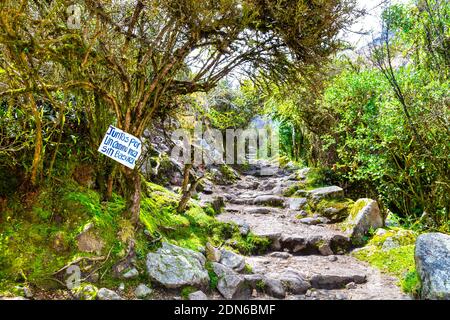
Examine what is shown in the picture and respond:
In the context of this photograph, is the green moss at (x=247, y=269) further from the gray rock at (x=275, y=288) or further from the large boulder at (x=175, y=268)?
the large boulder at (x=175, y=268)

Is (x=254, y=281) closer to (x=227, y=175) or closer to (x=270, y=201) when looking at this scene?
(x=270, y=201)

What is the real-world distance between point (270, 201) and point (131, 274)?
23.4 feet

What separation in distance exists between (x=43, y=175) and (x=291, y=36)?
3870 mm

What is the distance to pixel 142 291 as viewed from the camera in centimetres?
396

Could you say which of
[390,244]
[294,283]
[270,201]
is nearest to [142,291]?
[294,283]

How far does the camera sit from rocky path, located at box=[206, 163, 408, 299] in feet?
15.8

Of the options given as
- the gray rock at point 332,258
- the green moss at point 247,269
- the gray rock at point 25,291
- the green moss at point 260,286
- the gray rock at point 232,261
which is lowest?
the gray rock at point 332,258

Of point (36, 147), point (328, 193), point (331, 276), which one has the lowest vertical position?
point (331, 276)

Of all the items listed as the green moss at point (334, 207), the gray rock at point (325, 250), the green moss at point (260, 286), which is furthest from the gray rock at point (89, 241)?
the green moss at point (334, 207)

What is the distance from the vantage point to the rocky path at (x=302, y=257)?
4816 mm

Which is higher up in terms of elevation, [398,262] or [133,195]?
[133,195]

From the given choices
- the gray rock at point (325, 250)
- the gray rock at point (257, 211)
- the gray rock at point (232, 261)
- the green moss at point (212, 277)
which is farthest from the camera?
the gray rock at point (257, 211)

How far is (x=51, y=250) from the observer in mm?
3904
